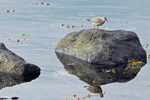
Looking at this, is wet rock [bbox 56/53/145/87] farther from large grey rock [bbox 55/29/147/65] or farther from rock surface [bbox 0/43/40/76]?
rock surface [bbox 0/43/40/76]

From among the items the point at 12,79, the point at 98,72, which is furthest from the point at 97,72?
the point at 12,79

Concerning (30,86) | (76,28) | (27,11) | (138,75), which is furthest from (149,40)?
(27,11)

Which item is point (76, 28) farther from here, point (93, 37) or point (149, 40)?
point (93, 37)

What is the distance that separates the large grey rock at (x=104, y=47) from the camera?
57.8 ft

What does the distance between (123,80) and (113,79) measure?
0.35 meters

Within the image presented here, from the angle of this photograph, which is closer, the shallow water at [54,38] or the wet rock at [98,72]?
the shallow water at [54,38]

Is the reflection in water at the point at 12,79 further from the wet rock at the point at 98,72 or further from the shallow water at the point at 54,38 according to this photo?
the wet rock at the point at 98,72

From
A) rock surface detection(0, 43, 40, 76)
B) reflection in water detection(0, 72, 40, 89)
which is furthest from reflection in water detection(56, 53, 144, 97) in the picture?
reflection in water detection(0, 72, 40, 89)

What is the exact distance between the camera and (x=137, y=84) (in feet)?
48.3

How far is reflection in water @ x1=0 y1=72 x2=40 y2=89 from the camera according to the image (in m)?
14.4

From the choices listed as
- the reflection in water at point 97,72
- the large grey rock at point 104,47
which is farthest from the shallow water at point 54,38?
the large grey rock at point 104,47

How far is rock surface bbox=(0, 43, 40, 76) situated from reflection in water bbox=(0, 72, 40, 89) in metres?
0.13

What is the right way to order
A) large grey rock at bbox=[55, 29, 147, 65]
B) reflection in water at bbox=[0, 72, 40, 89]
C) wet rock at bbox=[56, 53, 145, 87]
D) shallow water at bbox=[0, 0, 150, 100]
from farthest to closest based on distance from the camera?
large grey rock at bbox=[55, 29, 147, 65]
wet rock at bbox=[56, 53, 145, 87]
reflection in water at bbox=[0, 72, 40, 89]
shallow water at bbox=[0, 0, 150, 100]

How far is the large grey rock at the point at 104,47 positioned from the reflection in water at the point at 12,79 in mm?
3144
